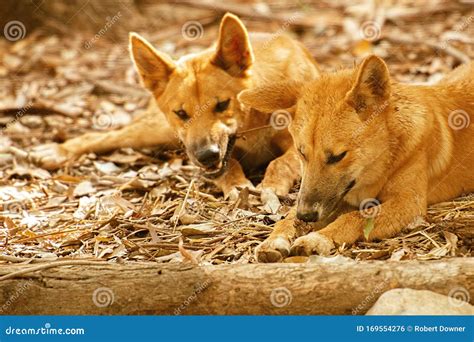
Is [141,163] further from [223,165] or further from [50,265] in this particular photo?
[50,265]

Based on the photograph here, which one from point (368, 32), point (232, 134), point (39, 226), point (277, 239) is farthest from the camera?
point (368, 32)

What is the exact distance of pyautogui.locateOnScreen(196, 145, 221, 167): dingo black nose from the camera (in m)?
6.10

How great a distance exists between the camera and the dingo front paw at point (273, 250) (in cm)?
436

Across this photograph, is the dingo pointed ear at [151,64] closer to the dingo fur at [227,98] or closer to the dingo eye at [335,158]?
the dingo fur at [227,98]

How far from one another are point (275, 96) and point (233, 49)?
4.62 ft

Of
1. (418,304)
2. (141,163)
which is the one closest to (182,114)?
(141,163)

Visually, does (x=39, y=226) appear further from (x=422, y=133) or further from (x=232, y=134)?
(x=422, y=133)

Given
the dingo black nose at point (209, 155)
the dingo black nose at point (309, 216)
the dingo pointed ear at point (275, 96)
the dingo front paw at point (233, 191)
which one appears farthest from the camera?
the dingo black nose at point (209, 155)

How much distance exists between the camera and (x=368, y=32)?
31.2 feet

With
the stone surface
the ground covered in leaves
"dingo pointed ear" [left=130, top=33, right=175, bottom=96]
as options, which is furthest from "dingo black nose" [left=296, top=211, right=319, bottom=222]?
"dingo pointed ear" [left=130, top=33, right=175, bottom=96]

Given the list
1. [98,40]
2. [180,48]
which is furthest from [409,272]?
[98,40]

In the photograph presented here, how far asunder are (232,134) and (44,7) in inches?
217

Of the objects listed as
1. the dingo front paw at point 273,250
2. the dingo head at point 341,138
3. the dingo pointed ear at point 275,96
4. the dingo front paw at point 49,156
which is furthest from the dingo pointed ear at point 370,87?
the dingo front paw at point 49,156

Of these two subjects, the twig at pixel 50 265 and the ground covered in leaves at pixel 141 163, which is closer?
the twig at pixel 50 265
